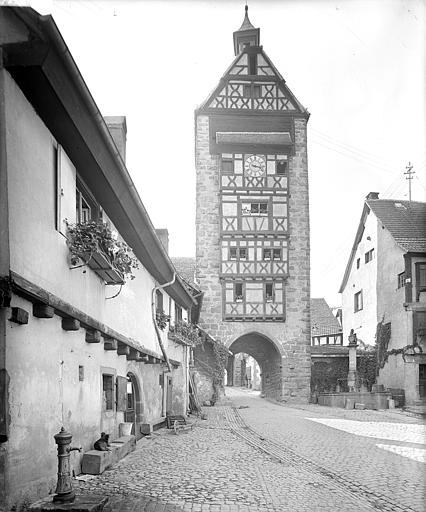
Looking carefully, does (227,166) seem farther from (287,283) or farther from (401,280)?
(401,280)

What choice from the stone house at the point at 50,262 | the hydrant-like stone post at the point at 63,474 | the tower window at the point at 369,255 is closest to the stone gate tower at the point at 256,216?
the tower window at the point at 369,255

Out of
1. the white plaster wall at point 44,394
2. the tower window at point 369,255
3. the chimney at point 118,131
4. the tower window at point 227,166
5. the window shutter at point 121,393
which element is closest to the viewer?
the white plaster wall at point 44,394

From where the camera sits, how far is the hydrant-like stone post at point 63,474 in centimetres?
569

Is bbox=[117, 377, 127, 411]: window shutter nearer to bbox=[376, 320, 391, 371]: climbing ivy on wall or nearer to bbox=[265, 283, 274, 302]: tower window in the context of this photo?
bbox=[265, 283, 274, 302]: tower window

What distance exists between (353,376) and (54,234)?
87.4ft

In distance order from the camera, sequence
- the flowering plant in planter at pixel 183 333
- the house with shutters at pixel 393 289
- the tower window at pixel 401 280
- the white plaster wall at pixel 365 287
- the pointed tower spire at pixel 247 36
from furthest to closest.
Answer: the pointed tower spire at pixel 247 36
the white plaster wall at pixel 365 287
the tower window at pixel 401 280
the house with shutters at pixel 393 289
the flowering plant in planter at pixel 183 333

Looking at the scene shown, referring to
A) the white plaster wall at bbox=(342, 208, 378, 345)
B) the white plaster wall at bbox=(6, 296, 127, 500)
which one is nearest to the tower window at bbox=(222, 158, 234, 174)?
the white plaster wall at bbox=(342, 208, 378, 345)

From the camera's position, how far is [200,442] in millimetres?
12906

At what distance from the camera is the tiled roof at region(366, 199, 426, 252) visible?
28.9m

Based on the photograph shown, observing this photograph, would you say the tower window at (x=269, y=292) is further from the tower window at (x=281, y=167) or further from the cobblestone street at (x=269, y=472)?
the cobblestone street at (x=269, y=472)

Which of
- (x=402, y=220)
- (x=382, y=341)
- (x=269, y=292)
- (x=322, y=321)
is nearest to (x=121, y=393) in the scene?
(x=269, y=292)

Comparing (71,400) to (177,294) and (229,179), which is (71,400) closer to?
(177,294)

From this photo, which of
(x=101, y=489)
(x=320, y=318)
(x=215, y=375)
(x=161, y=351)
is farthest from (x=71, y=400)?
(x=320, y=318)

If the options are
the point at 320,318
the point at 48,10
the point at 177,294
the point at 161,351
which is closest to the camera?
the point at 48,10
